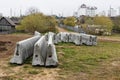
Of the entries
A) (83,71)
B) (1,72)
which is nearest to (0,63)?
(1,72)

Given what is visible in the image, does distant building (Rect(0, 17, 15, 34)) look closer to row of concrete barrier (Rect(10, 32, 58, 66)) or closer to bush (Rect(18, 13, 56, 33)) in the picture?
bush (Rect(18, 13, 56, 33))

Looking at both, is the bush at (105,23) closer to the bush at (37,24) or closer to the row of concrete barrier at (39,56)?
the bush at (37,24)

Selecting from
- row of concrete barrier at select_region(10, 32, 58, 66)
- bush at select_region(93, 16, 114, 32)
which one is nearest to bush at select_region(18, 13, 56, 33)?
bush at select_region(93, 16, 114, 32)

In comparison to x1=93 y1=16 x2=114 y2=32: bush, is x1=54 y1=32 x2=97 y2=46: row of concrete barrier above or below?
below

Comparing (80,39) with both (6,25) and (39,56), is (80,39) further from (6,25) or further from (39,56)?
(6,25)

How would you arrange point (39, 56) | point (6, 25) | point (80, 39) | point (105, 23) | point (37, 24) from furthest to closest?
point (6, 25)
point (105, 23)
point (37, 24)
point (80, 39)
point (39, 56)

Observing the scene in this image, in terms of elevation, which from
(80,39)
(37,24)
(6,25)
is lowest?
(80,39)

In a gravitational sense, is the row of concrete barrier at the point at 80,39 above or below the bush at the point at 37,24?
below

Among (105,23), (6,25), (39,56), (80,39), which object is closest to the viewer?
(39,56)

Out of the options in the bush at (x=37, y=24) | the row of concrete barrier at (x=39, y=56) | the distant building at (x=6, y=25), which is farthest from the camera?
the distant building at (x=6, y=25)

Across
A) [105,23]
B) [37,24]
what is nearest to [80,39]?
[37,24]

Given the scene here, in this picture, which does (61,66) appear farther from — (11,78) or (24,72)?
(11,78)

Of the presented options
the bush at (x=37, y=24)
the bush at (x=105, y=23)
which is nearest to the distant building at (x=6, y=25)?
the bush at (x=37, y=24)

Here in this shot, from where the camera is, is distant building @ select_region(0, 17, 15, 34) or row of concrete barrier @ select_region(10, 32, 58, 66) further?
distant building @ select_region(0, 17, 15, 34)
